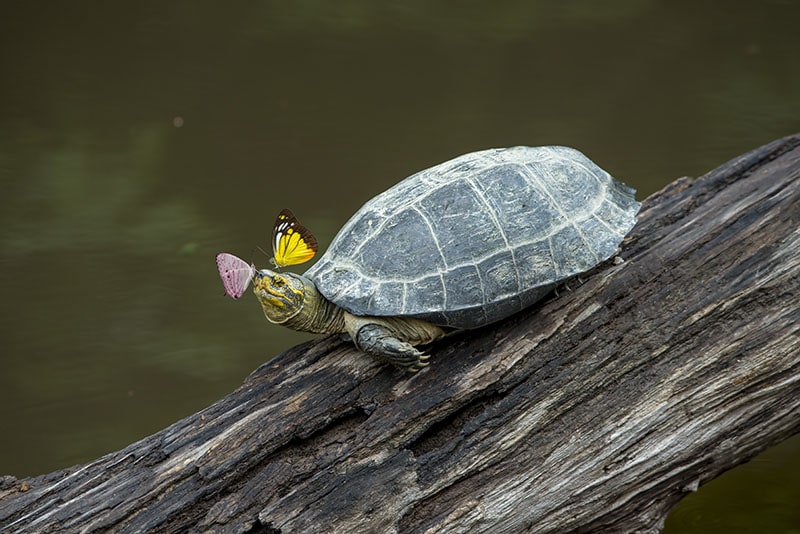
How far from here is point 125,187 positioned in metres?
4.12

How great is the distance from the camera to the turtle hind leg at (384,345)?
7.13 feet

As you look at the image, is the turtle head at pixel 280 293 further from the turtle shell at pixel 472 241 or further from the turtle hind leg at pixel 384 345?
the turtle hind leg at pixel 384 345

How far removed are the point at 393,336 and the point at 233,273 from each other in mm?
539

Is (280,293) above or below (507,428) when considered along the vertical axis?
above

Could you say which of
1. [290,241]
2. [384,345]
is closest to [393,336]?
[384,345]

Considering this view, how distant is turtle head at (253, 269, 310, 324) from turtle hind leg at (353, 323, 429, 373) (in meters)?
0.22

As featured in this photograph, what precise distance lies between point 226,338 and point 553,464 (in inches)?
102

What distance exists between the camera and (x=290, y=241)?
2256 millimetres

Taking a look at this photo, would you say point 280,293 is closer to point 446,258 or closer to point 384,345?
point 384,345

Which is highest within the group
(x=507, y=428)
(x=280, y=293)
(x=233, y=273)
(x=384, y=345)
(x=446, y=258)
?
(x=233, y=273)

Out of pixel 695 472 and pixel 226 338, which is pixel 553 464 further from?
pixel 226 338

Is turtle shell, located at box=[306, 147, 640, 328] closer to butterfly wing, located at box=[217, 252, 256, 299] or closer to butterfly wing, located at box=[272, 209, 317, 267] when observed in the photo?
butterfly wing, located at box=[272, 209, 317, 267]

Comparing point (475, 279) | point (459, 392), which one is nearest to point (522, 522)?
point (459, 392)

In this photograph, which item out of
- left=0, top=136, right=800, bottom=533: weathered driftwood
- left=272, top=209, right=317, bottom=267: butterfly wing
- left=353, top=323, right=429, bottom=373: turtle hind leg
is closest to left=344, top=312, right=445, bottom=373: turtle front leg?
left=353, top=323, right=429, bottom=373: turtle hind leg
